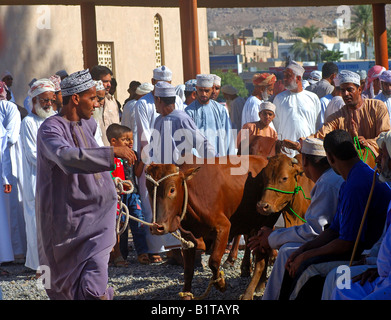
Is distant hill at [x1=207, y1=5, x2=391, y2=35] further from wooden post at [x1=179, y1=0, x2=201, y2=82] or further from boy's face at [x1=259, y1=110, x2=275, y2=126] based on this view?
boy's face at [x1=259, y1=110, x2=275, y2=126]

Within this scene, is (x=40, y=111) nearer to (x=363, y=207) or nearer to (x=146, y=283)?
(x=146, y=283)

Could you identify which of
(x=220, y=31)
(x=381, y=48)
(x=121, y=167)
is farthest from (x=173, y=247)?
(x=220, y=31)

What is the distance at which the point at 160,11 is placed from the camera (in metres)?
24.7

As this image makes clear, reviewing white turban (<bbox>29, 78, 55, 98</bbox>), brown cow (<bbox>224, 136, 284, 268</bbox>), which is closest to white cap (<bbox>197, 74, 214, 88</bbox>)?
brown cow (<bbox>224, 136, 284, 268</bbox>)

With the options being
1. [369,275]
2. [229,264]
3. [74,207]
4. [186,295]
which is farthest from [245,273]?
[369,275]

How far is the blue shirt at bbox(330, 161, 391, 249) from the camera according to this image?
4.96 meters

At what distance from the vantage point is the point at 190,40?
456 inches

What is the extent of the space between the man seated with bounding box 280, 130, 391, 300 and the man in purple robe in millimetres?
1290

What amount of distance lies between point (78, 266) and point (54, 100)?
3.36m

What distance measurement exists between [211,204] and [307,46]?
11432 cm

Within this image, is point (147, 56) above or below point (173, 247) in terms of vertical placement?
above

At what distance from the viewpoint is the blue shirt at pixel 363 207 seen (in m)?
4.96

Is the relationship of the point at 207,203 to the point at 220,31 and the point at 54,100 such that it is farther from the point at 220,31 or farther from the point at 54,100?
the point at 220,31

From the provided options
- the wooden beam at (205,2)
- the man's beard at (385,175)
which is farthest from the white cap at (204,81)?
the man's beard at (385,175)
